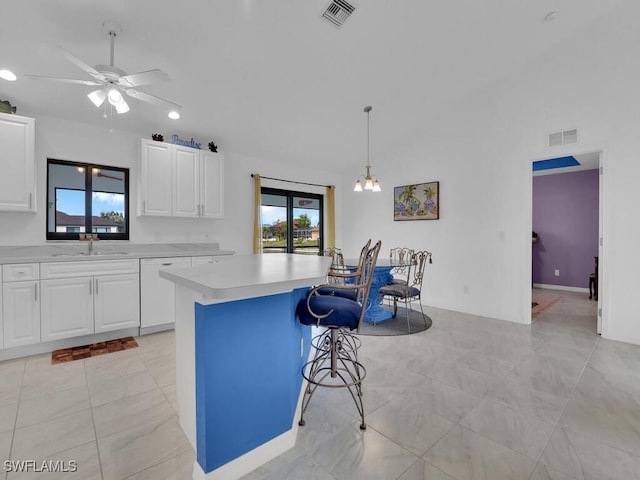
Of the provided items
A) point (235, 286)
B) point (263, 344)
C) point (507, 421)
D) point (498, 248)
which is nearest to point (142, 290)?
point (263, 344)

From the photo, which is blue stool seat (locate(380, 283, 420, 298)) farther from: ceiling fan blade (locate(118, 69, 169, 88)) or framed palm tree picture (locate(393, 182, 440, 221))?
ceiling fan blade (locate(118, 69, 169, 88))

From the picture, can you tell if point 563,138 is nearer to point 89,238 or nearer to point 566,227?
point 566,227

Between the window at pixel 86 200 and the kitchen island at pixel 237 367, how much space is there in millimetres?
2880

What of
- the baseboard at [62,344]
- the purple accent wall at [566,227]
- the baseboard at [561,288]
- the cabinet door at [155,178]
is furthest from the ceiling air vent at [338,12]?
the baseboard at [561,288]

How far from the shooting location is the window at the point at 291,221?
5316 millimetres

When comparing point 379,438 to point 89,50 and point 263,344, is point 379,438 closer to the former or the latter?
point 263,344

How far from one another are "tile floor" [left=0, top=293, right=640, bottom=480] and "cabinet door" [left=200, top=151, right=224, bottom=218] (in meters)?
1.91

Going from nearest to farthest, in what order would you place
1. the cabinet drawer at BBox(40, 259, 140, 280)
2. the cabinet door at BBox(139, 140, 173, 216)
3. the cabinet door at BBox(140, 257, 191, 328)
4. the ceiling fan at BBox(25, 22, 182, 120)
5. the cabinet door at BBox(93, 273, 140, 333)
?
the ceiling fan at BBox(25, 22, 182, 120) → the cabinet drawer at BBox(40, 259, 140, 280) → the cabinet door at BBox(93, 273, 140, 333) → the cabinet door at BBox(140, 257, 191, 328) → the cabinet door at BBox(139, 140, 173, 216)

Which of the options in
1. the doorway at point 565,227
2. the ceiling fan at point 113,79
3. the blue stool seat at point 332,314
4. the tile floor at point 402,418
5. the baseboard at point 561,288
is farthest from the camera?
the baseboard at point 561,288

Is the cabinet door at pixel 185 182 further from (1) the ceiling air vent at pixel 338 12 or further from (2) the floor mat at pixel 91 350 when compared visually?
(1) the ceiling air vent at pixel 338 12

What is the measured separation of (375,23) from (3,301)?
425 centimetres

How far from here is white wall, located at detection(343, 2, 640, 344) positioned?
323cm

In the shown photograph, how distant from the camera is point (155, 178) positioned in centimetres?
370

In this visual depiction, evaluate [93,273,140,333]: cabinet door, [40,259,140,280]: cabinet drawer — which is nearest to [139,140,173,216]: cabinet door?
[40,259,140,280]: cabinet drawer
